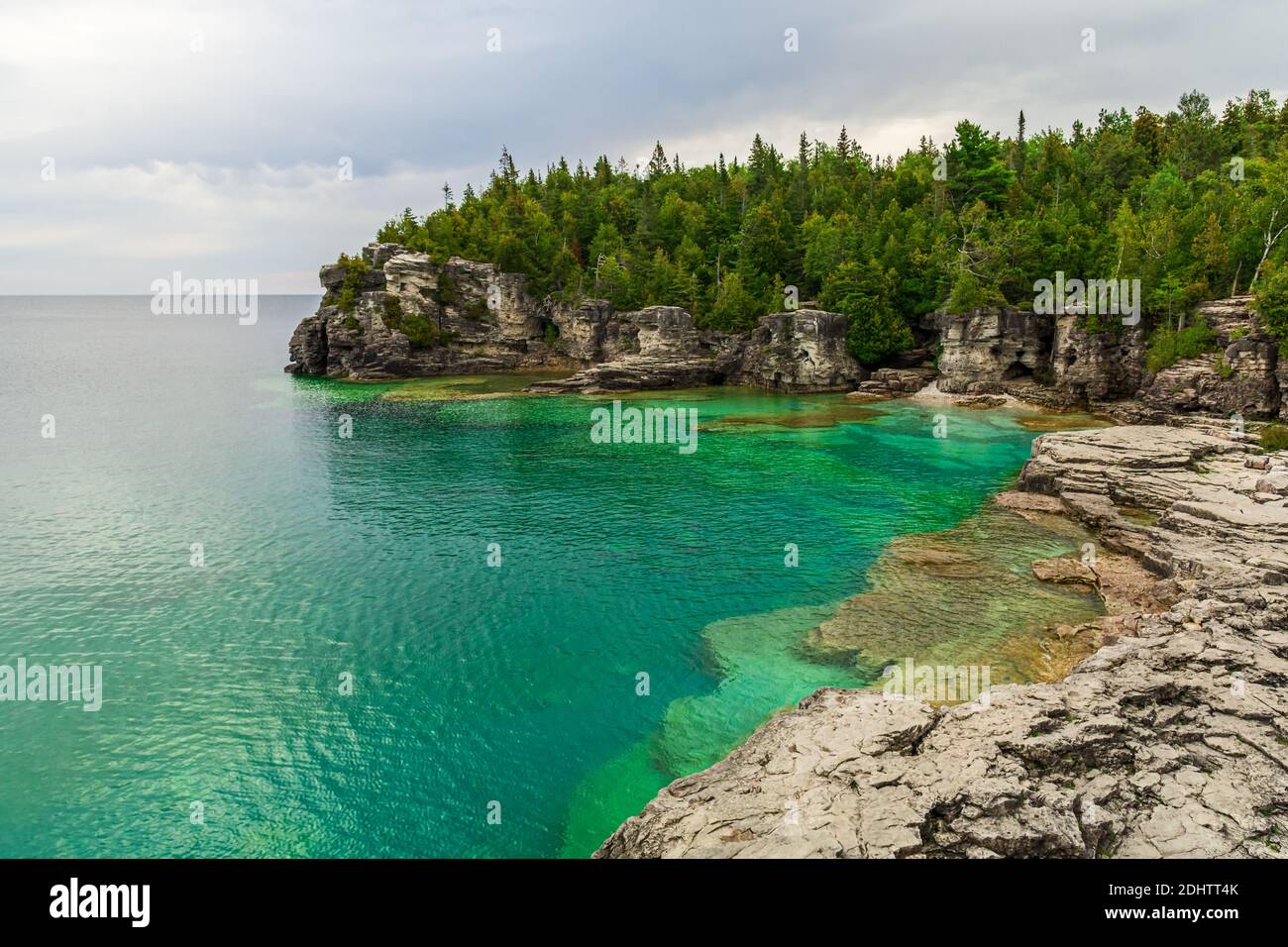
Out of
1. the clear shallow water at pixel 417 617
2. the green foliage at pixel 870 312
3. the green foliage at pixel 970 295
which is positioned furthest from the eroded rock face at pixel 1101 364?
the green foliage at pixel 870 312

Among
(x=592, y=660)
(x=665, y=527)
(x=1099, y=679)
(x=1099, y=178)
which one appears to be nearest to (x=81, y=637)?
(x=592, y=660)

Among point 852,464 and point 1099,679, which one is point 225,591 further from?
point 852,464

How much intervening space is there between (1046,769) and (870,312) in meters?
70.6

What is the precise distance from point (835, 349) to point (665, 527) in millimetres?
49265

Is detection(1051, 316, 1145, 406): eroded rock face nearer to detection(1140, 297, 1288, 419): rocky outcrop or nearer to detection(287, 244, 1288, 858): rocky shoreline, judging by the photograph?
detection(287, 244, 1288, 858): rocky shoreline

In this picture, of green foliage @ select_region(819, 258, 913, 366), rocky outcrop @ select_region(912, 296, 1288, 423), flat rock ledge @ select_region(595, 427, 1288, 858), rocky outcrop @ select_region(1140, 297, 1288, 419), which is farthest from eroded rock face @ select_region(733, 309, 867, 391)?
flat rock ledge @ select_region(595, 427, 1288, 858)

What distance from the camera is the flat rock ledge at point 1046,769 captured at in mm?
11680

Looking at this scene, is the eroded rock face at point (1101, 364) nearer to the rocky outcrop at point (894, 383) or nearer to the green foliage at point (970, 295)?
the green foliage at point (970, 295)

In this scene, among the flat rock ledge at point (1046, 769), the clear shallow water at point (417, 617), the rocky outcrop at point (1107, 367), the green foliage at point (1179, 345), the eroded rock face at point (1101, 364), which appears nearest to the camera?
the flat rock ledge at point (1046, 769)

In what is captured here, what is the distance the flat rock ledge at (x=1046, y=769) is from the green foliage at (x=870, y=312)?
59988mm

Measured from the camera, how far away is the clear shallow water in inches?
663

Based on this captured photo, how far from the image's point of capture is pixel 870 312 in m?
77.7

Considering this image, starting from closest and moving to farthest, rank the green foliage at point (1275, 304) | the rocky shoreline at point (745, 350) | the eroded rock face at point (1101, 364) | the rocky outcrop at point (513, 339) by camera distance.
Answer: the green foliage at point (1275, 304), the rocky shoreline at point (745, 350), the eroded rock face at point (1101, 364), the rocky outcrop at point (513, 339)

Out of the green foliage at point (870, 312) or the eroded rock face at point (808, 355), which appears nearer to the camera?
the eroded rock face at point (808, 355)
